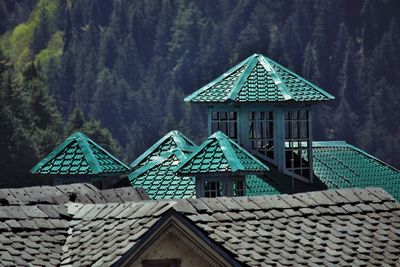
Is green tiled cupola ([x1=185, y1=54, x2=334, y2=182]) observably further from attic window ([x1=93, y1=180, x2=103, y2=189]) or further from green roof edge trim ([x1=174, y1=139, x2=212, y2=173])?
green roof edge trim ([x1=174, y1=139, x2=212, y2=173])

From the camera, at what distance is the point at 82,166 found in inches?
2238

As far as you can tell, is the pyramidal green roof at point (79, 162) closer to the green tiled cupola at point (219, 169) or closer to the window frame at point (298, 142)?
the green tiled cupola at point (219, 169)

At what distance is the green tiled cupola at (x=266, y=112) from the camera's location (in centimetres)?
6456

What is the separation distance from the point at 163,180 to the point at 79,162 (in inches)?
83.9

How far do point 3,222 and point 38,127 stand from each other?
151940 millimetres

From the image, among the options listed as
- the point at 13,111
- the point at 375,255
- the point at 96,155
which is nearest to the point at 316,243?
the point at 375,255

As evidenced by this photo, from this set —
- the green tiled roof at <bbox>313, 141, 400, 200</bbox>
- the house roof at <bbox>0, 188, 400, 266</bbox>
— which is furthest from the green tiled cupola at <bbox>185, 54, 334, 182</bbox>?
the house roof at <bbox>0, 188, 400, 266</bbox>

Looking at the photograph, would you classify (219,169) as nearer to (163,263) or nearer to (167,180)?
(167,180)

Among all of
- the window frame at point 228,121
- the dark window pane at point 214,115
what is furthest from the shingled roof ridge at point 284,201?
the dark window pane at point 214,115

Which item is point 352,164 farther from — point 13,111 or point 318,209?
point 13,111

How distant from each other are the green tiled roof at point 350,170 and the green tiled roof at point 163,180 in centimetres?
831

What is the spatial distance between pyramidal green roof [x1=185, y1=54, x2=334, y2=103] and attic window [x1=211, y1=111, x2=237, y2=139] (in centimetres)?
66

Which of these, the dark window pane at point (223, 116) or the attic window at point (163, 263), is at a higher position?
the attic window at point (163, 263)

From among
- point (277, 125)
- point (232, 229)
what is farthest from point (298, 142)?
point (232, 229)
